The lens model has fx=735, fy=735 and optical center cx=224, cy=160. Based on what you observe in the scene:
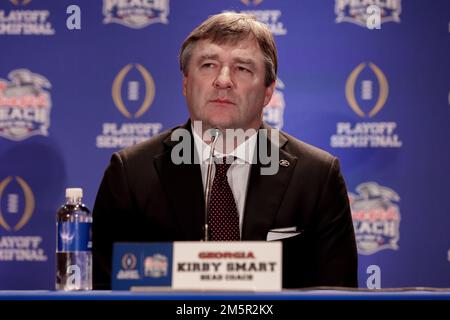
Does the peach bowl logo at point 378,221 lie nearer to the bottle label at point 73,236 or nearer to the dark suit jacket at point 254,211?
the dark suit jacket at point 254,211

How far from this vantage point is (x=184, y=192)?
7.99 feet

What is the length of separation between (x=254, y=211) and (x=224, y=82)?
461mm

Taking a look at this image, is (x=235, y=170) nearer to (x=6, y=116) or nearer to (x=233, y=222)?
(x=233, y=222)

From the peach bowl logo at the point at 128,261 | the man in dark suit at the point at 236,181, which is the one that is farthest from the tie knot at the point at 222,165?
the peach bowl logo at the point at 128,261

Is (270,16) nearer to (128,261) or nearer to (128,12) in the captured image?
(128,12)

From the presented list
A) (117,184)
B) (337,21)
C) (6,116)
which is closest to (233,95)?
(117,184)

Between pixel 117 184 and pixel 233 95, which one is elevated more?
pixel 233 95

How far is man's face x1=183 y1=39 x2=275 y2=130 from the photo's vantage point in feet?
8.29

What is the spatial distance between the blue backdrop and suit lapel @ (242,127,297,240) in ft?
3.46

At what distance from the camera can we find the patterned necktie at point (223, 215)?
2234mm

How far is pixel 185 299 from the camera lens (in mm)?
1329

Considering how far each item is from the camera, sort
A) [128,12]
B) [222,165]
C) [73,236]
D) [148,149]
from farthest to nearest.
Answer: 1. [128,12]
2. [148,149]
3. [222,165]
4. [73,236]

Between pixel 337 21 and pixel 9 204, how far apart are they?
184cm

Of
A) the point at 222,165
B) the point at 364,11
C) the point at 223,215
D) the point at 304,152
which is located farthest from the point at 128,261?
the point at 364,11
